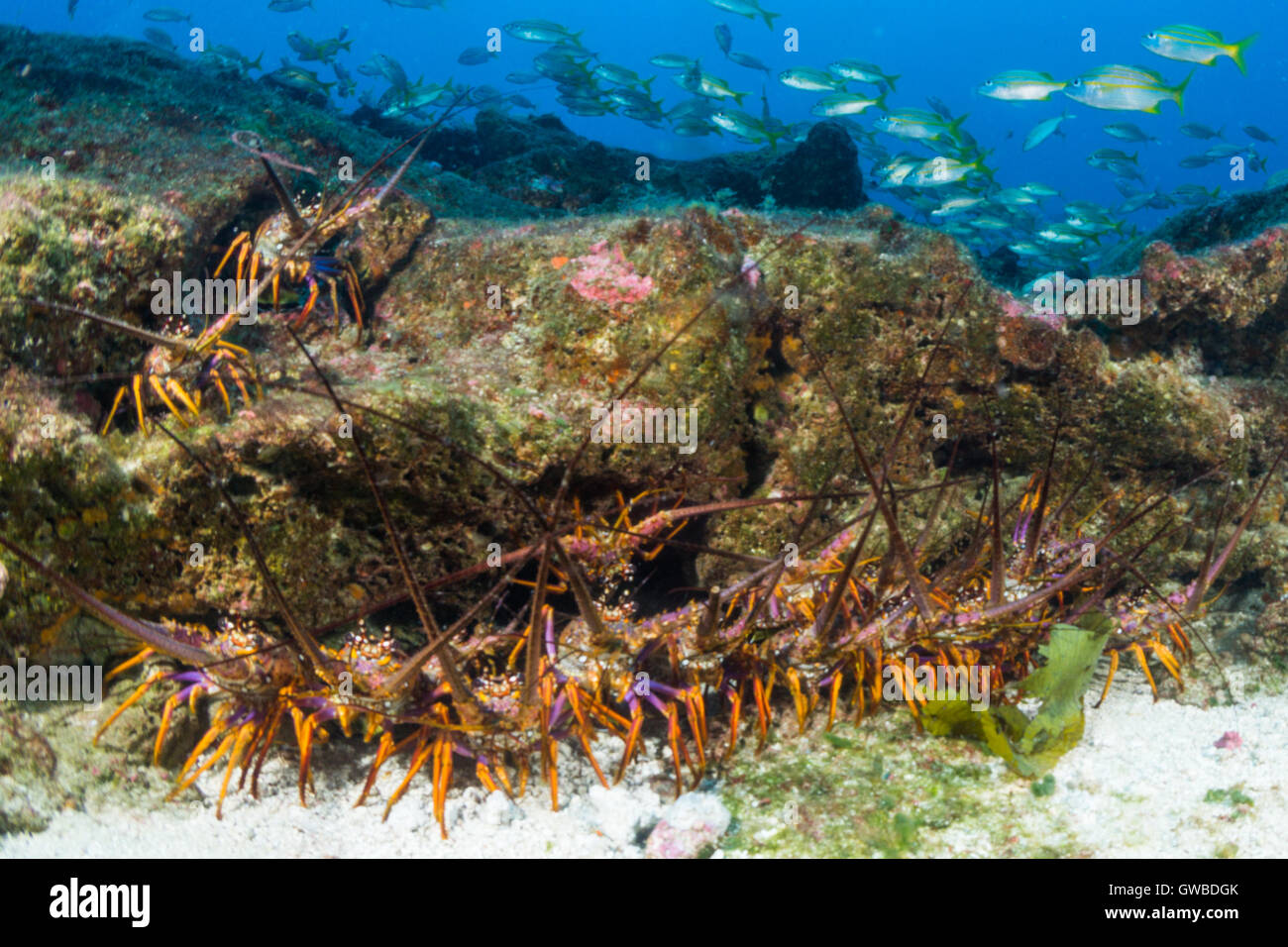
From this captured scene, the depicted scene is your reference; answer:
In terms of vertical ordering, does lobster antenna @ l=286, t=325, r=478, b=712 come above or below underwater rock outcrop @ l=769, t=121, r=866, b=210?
below

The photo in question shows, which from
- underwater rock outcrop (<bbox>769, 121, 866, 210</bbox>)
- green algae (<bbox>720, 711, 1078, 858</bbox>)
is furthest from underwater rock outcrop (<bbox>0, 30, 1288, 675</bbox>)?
underwater rock outcrop (<bbox>769, 121, 866, 210</bbox>)

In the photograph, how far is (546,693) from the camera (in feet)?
9.51

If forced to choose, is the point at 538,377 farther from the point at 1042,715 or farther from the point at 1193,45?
the point at 1193,45

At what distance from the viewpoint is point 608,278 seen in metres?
3.86

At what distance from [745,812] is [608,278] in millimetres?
2774

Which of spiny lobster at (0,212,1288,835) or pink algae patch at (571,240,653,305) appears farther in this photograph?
pink algae patch at (571,240,653,305)

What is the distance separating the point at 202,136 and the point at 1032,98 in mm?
9384

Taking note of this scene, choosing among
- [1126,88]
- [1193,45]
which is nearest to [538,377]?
[1126,88]

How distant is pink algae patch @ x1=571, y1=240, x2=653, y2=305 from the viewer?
379 cm

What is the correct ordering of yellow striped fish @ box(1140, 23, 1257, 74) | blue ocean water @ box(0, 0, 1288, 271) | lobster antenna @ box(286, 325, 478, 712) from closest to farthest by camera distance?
lobster antenna @ box(286, 325, 478, 712), yellow striped fish @ box(1140, 23, 1257, 74), blue ocean water @ box(0, 0, 1288, 271)

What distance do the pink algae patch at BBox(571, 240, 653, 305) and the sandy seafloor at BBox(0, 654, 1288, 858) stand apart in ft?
7.80

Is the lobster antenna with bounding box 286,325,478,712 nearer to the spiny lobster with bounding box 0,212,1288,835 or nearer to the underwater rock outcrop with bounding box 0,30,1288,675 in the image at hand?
the spiny lobster with bounding box 0,212,1288,835

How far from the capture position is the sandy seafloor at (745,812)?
2438 millimetres
